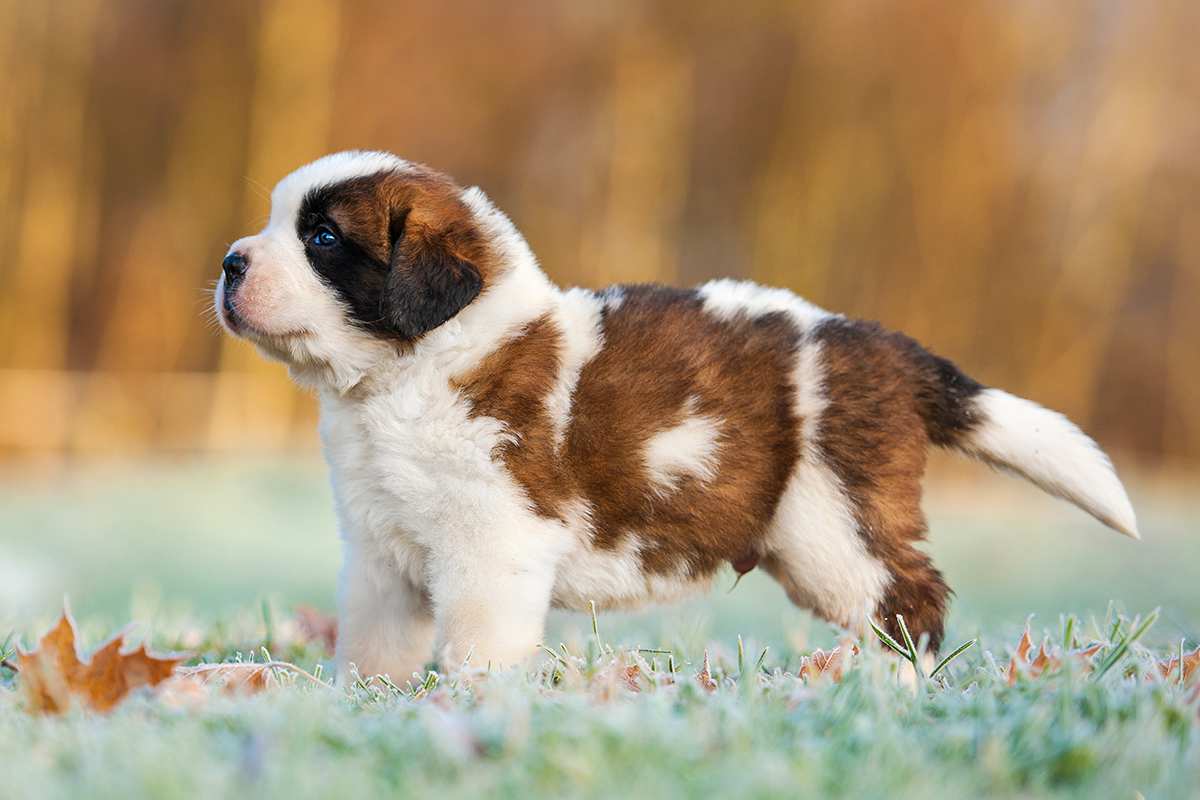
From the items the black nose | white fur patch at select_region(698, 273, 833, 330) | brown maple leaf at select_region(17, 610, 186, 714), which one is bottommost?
brown maple leaf at select_region(17, 610, 186, 714)

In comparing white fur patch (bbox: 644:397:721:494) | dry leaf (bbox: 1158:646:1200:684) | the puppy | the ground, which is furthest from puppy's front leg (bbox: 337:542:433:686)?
dry leaf (bbox: 1158:646:1200:684)

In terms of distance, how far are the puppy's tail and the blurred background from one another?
5.29 metres

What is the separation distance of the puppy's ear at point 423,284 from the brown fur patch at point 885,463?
0.91 metres

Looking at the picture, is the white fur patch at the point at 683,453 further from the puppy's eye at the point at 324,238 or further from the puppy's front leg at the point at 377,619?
the puppy's eye at the point at 324,238

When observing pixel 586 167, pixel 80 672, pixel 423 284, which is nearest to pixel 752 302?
pixel 423 284

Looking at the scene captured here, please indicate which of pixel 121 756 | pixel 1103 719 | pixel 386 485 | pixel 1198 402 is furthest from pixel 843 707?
pixel 1198 402

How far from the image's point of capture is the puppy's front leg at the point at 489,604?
2.83m

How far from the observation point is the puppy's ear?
300 centimetres

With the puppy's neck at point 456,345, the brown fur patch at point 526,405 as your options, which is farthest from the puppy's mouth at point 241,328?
the brown fur patch at point 526,405

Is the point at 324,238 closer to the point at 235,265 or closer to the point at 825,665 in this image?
the point at 235,265

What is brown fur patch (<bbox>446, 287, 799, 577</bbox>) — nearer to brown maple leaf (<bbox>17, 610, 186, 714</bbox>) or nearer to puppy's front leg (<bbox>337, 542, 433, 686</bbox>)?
puppy's front leg (<bbox>337, 542, 433, 686</bbox>)

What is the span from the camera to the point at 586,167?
10.8 meters

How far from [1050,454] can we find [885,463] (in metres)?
0.40

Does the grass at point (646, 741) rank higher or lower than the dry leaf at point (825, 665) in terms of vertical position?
higher
